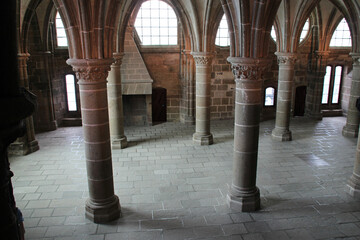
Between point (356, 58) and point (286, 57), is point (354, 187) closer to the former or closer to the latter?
Answer: point (286, 57)

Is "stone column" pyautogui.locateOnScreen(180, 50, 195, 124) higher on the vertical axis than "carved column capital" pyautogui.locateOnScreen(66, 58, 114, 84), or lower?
lower

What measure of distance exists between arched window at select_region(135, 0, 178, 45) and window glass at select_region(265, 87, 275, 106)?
16.8ft

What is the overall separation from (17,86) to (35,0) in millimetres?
8723

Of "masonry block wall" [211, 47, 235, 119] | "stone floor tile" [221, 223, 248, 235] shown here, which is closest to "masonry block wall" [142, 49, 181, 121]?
"masonry block wall" [211, 47, 235, 119]

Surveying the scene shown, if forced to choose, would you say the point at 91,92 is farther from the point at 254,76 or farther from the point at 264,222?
the point at 264,222

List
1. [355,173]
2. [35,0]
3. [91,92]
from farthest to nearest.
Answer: [35,0] → [355,173] → [91,92]

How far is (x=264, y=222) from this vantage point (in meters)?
5.92

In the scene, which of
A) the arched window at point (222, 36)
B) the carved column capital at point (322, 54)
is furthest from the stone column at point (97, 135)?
the carved column capital at point (322, 54)

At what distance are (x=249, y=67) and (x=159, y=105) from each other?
29.4 ft

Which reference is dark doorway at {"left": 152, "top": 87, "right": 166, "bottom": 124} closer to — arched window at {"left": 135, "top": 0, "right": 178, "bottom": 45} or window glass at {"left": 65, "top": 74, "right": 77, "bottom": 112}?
arched window at {"left": 135, "top": 0, "right": 178, "bottom": 45}

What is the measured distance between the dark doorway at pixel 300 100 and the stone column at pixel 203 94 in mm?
6843

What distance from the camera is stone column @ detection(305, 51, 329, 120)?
1439 cm

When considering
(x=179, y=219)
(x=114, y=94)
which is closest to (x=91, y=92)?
(x=179, y=219)

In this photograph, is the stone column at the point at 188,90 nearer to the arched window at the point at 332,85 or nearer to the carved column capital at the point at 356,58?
the carved column capital at the point at 356,58
